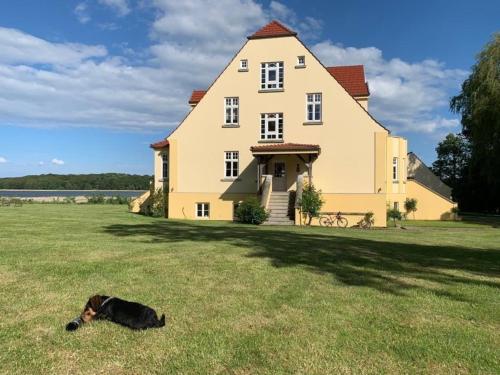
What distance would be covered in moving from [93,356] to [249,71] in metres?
26.4

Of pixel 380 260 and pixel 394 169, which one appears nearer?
pixel 380 260

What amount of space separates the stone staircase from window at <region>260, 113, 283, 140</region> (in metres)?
3.53

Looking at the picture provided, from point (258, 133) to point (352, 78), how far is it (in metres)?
8.30

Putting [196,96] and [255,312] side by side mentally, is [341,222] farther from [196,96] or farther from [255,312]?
[255,312]

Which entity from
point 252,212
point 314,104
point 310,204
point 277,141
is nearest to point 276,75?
point 314,104

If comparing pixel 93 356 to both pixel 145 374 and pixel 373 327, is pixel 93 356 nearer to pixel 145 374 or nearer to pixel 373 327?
pixel 145 374

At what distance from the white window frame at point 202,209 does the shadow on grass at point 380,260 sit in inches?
539

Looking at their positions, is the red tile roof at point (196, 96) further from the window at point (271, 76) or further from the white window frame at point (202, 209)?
the white window frame at point (202, 209)

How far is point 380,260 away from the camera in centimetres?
1131

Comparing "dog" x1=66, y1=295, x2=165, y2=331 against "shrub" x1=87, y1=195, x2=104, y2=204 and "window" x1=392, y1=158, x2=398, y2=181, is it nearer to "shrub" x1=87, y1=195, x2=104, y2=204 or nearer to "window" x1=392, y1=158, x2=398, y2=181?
"window" x1=392, y1=158, x2=398, y2=181

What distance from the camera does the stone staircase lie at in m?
26.6

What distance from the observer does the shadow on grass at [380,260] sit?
345 inches

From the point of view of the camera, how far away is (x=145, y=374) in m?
4.46

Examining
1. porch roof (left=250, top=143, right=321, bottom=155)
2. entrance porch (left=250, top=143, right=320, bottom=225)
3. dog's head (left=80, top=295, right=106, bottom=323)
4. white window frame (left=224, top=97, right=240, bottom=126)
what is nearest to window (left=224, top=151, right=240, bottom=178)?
entrance porch (left=250, top=143, right=320, bottom=225)
